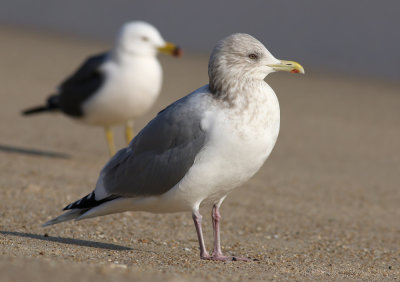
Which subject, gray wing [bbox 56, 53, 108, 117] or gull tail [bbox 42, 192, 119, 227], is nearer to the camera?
gull tail [bbox 42, 192, 119, 227]

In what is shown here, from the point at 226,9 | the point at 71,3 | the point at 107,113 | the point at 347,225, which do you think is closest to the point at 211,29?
the point at 226,9

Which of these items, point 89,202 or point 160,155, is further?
point 89,202

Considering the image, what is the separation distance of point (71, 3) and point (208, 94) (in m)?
19.0

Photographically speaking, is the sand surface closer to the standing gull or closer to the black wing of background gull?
the standing gull

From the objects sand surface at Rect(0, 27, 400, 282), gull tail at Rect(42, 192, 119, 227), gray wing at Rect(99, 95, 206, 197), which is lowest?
sand surface at Rect(0, 27, 400, 282)

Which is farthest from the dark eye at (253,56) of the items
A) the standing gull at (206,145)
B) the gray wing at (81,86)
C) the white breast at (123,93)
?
the gray wing at (81,86)

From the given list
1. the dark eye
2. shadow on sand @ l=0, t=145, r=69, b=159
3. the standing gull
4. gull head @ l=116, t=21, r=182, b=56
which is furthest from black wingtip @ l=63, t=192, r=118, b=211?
gull head @ l=116, t=21, r=182, b=56

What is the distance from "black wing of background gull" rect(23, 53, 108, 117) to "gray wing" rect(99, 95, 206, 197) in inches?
151

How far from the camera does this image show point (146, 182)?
4.73m

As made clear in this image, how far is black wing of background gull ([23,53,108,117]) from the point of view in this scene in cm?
871

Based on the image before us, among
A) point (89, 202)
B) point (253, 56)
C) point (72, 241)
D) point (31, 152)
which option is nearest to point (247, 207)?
point (72, 241)

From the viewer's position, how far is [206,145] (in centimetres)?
444

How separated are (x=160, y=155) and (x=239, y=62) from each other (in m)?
0.73

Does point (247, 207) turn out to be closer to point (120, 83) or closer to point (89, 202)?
point (89, 202)
